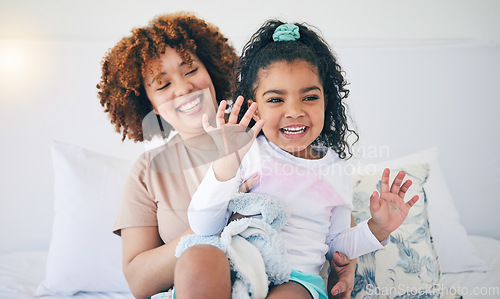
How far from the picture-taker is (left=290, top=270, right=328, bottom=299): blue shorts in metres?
0.76

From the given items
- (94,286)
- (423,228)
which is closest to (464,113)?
(423,228)

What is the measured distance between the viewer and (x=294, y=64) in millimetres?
932

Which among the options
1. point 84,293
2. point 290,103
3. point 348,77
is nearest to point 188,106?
point 290,103

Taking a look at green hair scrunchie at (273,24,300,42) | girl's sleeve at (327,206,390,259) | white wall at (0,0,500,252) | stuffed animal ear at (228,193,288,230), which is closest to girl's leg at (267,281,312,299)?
stuffed animal ear at (228,193,288,230)

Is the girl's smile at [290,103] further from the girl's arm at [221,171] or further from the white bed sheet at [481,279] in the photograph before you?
the white bed sheet at [481,279]

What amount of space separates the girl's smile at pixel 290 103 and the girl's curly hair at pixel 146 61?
201mm

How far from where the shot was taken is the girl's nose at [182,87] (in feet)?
3.11

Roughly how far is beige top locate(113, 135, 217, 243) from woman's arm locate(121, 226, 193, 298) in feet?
0.07

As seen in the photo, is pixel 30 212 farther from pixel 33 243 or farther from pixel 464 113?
pixel 464 113

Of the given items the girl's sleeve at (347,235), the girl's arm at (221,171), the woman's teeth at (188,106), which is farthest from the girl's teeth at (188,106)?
the girl's sleeve at (347,235)

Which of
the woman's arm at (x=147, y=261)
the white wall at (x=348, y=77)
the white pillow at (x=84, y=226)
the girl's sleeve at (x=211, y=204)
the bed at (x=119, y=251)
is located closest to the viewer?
the girl's sleeve at (x=211, y=204)

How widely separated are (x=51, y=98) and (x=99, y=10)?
37 cm

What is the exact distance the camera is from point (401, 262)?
1076mm

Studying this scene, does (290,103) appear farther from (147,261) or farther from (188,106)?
(147,261)
